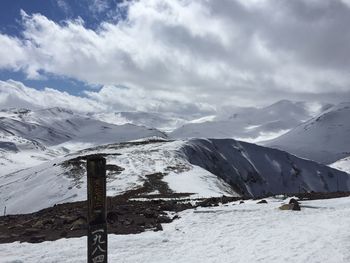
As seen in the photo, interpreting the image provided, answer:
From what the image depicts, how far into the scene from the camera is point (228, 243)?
2052cm

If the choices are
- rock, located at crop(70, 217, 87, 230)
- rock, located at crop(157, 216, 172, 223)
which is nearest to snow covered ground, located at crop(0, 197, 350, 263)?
rock, located at crop(157, 216, 172, 223)

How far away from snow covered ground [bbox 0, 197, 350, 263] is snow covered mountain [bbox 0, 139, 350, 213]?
27.7 metres

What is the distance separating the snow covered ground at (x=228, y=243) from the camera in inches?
719

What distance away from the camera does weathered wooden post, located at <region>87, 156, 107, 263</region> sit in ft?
37.4

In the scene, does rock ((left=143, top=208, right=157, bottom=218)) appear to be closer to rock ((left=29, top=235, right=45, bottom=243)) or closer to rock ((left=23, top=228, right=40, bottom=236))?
rock ((left=23, top=228, right=40, bottom=236))

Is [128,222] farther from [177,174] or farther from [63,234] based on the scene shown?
[177,174]

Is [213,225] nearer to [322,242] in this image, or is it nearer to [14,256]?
[322,242]

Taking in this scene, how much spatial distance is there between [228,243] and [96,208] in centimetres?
1041

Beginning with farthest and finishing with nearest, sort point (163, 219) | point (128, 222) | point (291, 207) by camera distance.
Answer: point (291, 207) → point (163, 219) → point (128, 222)

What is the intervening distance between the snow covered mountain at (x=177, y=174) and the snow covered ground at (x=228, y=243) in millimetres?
27667

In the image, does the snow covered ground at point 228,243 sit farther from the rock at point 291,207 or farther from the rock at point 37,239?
the rock at point 291,207

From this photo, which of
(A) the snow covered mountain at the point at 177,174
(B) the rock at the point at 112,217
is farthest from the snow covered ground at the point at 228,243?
(A) the snow covered mountain at the point at 177,174

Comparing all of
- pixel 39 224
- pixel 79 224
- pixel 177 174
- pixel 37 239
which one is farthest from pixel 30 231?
pixel 177 174

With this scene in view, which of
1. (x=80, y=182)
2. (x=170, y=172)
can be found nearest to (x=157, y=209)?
(x=80, y=182)
